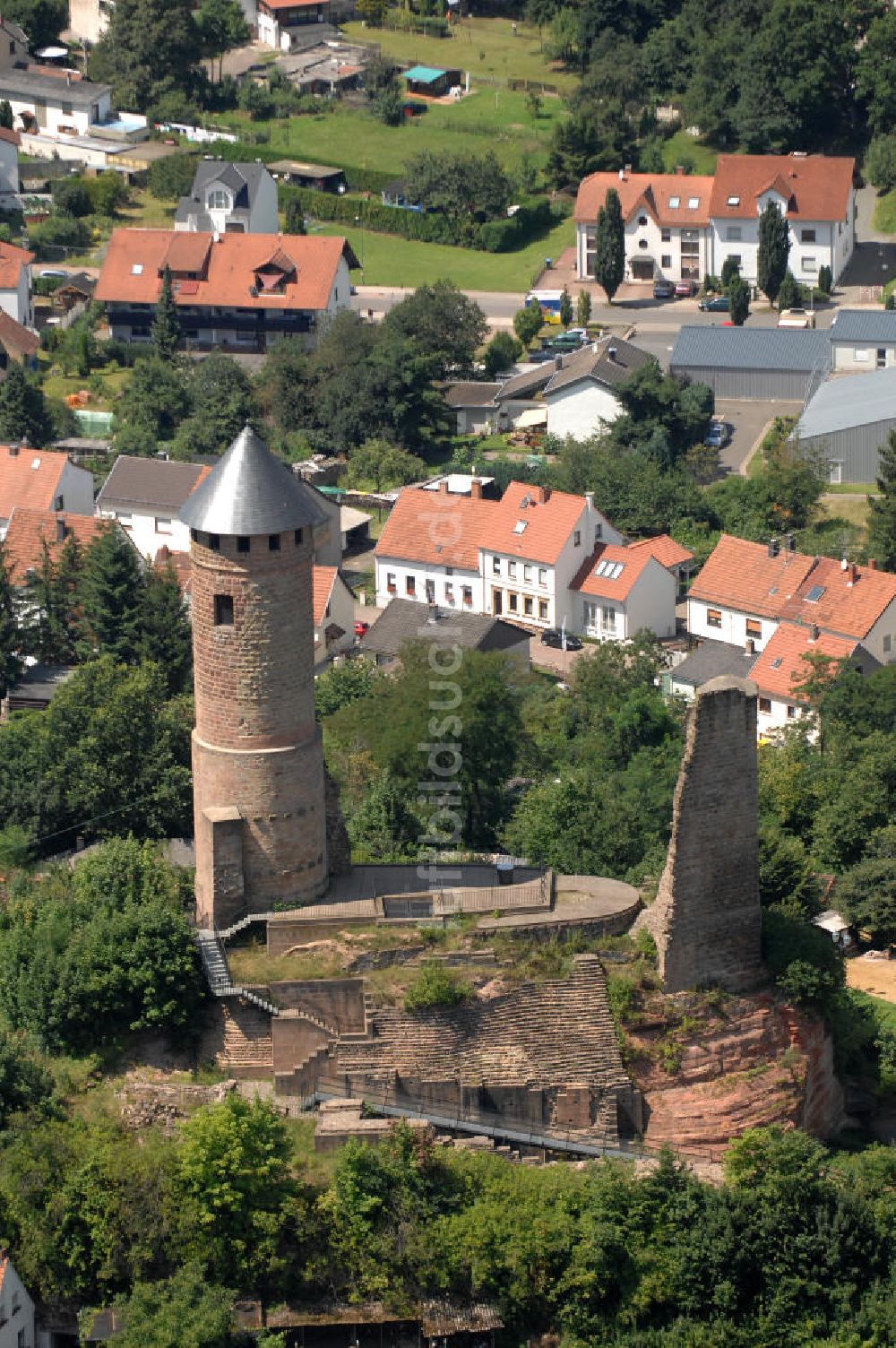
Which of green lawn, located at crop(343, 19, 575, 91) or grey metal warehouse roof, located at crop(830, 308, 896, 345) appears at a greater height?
grey metal warehouse roof, located at crop(830, 308, 896, 345)

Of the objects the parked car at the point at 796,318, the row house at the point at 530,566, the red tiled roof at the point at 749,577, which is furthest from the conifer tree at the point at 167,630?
the parked car at the point at 796,318

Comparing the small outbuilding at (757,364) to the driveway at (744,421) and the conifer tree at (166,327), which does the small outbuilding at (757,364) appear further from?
the conifer tree at (166,327)

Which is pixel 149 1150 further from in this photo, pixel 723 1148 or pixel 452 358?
pixel 452 358

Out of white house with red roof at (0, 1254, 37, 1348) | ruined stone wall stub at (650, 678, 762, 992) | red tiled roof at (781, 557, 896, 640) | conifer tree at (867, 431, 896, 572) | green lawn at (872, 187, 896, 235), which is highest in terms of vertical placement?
ruined stone wall stub at (650, 678, 762, 992)

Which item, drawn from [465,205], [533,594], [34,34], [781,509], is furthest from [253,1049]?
[34,34]

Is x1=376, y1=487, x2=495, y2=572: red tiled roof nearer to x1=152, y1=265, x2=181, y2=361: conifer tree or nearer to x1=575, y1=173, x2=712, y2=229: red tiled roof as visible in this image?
x1=152, y1=265, x2=181, y2=361: conifer tree

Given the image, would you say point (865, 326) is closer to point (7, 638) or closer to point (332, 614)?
point (332, 614)

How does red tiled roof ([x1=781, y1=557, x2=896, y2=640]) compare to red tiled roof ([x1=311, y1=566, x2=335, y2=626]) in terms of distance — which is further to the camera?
red tiled roof ([x1=311, y1=566, x2=335, y2=626])

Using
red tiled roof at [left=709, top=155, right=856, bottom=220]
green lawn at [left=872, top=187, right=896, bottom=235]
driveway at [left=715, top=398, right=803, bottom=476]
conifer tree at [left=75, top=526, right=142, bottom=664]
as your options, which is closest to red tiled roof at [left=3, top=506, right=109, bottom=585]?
conifer tree at [left=75, top=526, right=142, bottom=664]
